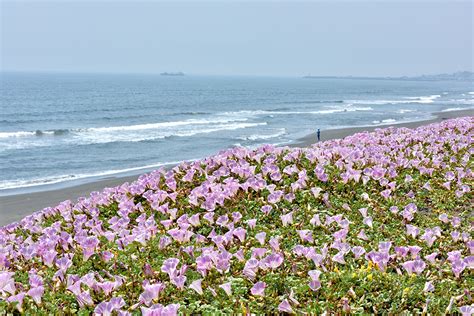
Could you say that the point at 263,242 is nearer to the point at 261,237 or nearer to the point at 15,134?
the point at 261,237

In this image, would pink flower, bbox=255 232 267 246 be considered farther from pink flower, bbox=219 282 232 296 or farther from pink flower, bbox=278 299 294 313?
pink flower, bbox=278 299 294 313

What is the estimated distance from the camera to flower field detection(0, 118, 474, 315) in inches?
161

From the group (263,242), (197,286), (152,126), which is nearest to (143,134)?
(152,126)

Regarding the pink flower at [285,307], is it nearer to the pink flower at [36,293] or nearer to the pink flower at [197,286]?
the pink flower at [197,286]

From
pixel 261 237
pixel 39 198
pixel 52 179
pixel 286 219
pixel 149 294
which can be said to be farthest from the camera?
pixel 52 179

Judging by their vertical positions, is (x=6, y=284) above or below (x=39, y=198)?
above

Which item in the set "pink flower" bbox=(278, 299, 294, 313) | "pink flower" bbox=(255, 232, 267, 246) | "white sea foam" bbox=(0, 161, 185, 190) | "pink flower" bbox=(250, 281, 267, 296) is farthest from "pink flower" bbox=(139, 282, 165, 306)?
"white sea foam" bbox=(0, 161, 185, 190)

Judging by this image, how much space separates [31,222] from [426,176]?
18.3 feet

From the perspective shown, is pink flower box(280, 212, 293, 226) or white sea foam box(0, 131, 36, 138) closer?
pink flower box(280, 212, 293, 226)

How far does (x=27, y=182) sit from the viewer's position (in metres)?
30.3

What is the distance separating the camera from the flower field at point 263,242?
410 cm

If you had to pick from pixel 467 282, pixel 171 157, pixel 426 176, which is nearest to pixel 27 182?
pixel 171 157

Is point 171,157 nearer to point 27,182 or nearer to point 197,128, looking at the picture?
point 27,182

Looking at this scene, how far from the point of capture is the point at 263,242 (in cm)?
505
